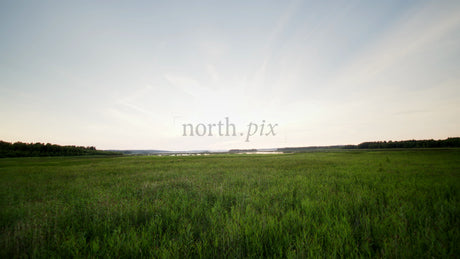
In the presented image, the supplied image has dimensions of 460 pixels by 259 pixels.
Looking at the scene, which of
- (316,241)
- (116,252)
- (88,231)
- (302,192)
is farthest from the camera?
(302,192)

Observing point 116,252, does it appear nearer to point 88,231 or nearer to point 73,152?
point 88,231

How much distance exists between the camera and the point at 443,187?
16.7 feet

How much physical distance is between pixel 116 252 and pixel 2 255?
1.65 meters

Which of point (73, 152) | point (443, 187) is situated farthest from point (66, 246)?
point (73, 152)

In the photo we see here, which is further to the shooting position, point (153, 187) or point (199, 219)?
point (153, 187)

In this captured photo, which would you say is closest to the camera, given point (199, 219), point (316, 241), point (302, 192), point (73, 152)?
point (316, 241)

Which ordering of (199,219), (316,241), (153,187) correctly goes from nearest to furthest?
(316,241)
(199,219)
(153,187)

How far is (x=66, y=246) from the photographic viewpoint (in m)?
2.33

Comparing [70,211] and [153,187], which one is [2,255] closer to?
[70,211]

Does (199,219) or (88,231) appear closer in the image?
(88,231)

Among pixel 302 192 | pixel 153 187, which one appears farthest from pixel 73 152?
pixel 302 192

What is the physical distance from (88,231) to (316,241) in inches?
159

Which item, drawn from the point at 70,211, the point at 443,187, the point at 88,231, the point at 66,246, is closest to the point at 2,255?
the point at 66,246

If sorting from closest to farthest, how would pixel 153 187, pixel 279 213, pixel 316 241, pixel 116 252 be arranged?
pixel 116 252
pixel 316 241
pixel 279 213
pixel 153 187
